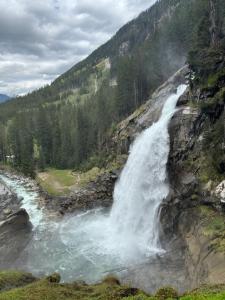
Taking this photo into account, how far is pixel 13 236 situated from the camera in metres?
45.5

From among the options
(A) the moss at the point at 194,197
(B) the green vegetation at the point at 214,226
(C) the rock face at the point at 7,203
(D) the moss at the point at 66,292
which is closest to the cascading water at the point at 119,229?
(C) the rock face at the point at 7,203

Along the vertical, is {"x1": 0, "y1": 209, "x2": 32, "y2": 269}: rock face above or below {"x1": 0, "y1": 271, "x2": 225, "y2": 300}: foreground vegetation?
below

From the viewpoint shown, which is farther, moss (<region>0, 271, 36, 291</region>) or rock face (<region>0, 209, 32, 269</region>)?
rock face (<region>0, 209, 32, 269</region>)

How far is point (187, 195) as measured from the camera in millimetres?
40812

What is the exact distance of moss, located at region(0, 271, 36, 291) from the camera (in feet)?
78.6

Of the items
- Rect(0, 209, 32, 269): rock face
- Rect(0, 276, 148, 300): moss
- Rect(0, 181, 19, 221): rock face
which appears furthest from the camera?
Rect(0, 181, 19, 221): rock face

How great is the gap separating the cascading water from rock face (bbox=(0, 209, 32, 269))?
1222 mm

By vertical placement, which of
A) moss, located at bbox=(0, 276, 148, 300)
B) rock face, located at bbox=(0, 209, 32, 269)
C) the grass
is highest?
moss, located at bbox=(0, 276, 148, 300)

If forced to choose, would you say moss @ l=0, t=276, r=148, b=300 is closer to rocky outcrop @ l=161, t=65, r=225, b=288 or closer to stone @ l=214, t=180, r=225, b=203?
rocky outcrop @ l=161, t=65, r=225, b=288

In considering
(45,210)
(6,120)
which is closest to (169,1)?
(6,120)

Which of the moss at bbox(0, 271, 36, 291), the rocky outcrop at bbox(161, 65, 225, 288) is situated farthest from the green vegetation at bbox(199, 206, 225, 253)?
the moss at bbox(0, 271, 36, 291)

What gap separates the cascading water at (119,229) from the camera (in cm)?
3725

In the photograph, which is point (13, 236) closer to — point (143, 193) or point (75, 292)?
point (143, 193)

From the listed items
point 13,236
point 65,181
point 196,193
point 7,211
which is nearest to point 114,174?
point 65,181
